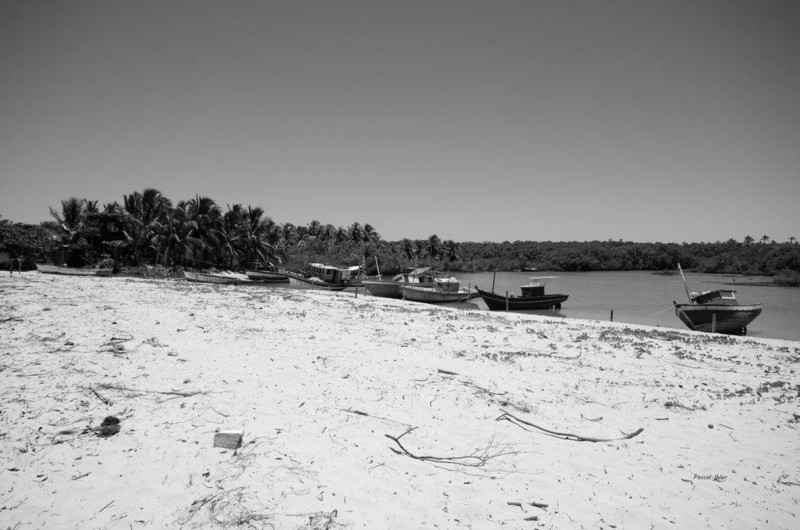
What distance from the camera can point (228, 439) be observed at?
4984 mm

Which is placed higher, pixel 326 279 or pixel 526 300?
pixel 326 279

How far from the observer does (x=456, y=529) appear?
3.76 meters

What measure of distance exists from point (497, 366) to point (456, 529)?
5515 mm

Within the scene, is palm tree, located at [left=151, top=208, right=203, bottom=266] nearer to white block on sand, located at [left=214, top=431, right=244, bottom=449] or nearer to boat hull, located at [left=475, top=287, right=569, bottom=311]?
boat hull, located at [left=475, top=287, right=569, bottom=311]

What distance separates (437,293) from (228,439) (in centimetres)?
3170

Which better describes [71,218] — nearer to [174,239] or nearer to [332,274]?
[174,239]

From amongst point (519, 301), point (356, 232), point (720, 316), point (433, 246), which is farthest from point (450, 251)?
point (720, 316)

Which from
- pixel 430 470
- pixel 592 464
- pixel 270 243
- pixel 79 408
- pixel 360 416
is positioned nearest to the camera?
pixel 430 470

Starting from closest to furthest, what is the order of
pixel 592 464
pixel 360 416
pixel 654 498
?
1. pixel 654 498
2. pixel 592 464
3. pixel 360 416

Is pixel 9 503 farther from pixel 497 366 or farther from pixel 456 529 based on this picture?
pixel 497 366

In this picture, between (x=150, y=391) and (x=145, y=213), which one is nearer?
(x=150, y=391)

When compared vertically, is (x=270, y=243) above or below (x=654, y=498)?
above

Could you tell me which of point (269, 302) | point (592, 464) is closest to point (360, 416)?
point (592, 464)

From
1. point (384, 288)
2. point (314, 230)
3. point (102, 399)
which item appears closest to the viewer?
point (102, 399)
